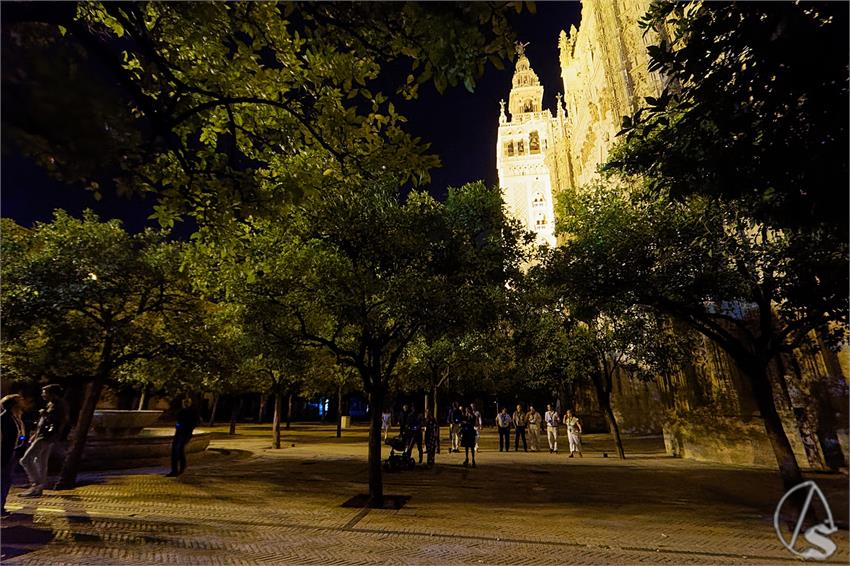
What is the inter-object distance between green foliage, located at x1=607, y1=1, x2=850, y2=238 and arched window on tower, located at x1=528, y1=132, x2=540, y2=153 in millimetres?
79578

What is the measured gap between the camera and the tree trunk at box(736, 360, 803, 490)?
28.1ft

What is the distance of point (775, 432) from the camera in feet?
29.3

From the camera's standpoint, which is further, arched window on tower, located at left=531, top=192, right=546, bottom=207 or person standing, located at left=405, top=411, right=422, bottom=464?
arched window on tower, located at left=531, top=192, right=546, bottom=207

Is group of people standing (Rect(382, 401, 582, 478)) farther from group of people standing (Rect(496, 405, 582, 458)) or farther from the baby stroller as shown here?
the baby stroller

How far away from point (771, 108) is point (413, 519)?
8422mm

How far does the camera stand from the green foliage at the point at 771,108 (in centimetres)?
475

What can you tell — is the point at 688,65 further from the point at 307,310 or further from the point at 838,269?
the point at 307,310

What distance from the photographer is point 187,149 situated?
5.40 meters

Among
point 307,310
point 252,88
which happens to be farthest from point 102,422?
point 252,88

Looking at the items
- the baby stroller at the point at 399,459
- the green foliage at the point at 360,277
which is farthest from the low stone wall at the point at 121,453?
the green foliage at the point at 360,277

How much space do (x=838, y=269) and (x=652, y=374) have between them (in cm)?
1383

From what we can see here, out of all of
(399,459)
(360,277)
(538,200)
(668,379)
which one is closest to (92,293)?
(360,277)

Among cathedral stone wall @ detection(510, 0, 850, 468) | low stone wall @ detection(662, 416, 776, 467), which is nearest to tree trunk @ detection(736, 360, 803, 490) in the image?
cathedral stone wall @ detection(510, 0, 850, 468)

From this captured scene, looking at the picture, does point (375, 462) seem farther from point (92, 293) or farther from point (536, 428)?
point (536, 428)
